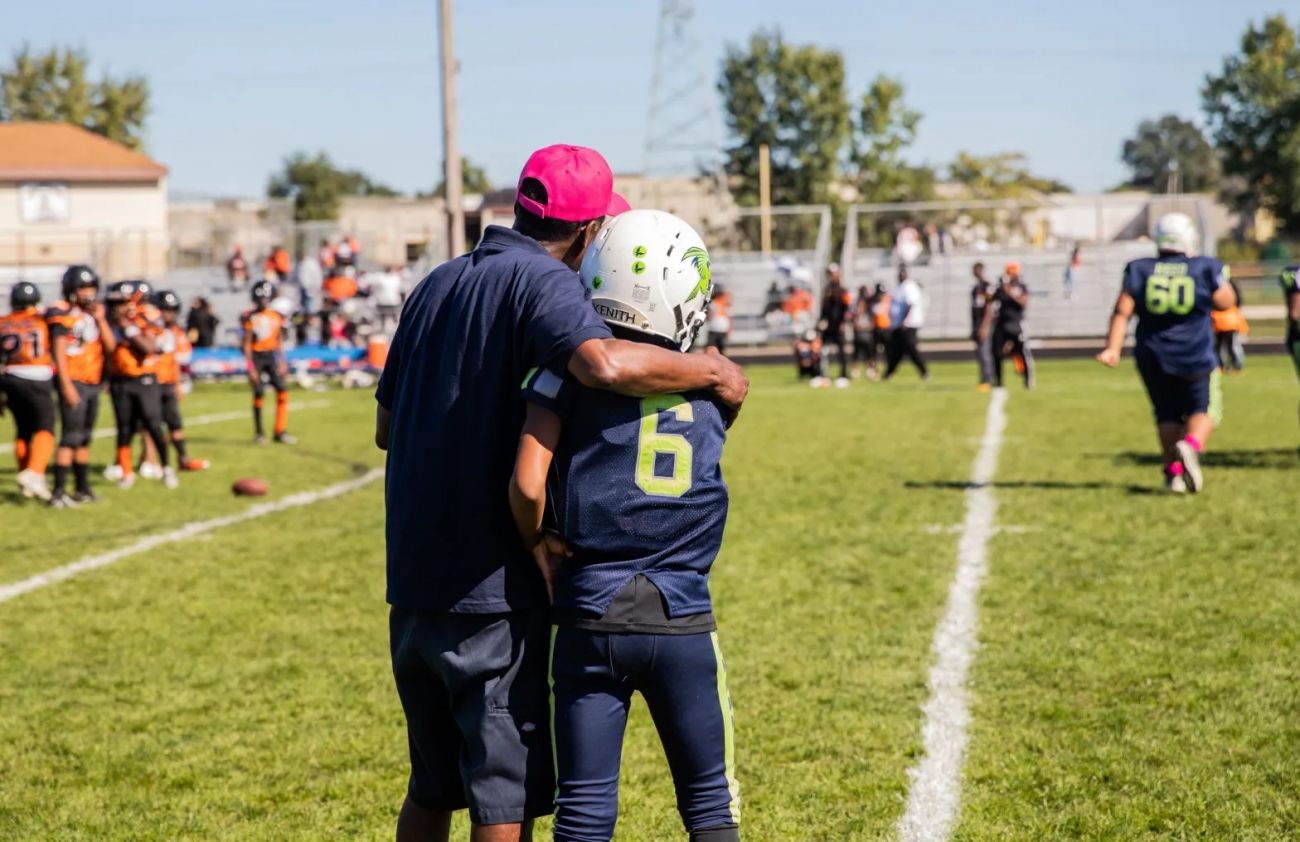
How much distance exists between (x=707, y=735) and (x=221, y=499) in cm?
1047

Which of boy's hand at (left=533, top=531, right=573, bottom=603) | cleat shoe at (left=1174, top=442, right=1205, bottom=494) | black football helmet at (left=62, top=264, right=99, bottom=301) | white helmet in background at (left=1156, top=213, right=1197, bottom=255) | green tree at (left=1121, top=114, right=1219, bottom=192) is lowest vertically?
cleat shoe at (left=1174, top=442, right=1205, bottom=494)

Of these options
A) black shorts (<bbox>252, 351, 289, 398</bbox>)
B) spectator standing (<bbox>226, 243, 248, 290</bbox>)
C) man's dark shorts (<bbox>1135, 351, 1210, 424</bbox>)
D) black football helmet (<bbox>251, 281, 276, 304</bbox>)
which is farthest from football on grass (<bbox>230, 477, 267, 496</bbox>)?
spectator standing (<bbox>226, 243, 248, 290</bbox>)

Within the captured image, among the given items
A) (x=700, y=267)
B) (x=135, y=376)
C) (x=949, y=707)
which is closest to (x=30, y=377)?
(x=135, y=376)

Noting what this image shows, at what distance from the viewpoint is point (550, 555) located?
319 centimetres

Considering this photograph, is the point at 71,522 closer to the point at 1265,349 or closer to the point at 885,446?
the point at 885,446

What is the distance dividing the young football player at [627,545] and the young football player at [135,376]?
11511mm

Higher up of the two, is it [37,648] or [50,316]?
[50,316]

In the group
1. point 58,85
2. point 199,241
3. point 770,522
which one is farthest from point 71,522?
point 58,85

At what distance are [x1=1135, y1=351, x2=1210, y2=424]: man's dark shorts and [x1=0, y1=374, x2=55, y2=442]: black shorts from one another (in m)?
9.14

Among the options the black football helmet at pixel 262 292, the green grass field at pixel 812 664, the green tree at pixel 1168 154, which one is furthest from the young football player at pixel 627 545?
the green tree at pixel 1168 154

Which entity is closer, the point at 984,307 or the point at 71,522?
the point at 71,522

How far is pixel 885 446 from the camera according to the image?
15.5 meters

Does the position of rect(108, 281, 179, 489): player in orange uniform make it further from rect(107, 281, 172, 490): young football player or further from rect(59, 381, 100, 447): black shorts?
rect(59, 381, 100, 447): black shorts

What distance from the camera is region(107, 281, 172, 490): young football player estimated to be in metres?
13.9
